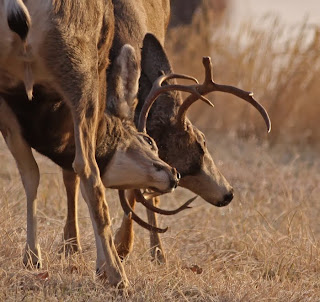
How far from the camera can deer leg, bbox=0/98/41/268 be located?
16.5 ft

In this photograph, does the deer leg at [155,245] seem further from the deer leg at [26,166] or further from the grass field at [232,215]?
the deer leg at [26,166]

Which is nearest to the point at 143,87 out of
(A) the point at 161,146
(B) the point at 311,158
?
(A) the point at 161,146


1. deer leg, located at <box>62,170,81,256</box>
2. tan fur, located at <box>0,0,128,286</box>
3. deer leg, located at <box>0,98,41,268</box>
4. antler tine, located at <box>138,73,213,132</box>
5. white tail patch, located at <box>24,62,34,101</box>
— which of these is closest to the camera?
tan fur, located at <box>0,0,128,286</box>

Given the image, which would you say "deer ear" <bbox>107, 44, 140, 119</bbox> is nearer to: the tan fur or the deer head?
the tan fur

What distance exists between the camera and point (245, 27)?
11.9 meters

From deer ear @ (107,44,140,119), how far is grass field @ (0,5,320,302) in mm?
862

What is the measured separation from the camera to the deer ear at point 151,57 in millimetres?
6297

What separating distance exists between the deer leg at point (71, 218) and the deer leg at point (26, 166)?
0.45m

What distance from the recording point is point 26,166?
5.24m

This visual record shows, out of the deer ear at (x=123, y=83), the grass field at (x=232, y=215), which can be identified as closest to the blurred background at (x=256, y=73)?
the grass field at (x=232, y=215)

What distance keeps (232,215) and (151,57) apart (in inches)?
63.5

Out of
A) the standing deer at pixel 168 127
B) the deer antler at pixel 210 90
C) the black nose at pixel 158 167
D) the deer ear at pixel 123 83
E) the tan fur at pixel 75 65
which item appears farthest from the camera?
the standing deer at pixel 168 127

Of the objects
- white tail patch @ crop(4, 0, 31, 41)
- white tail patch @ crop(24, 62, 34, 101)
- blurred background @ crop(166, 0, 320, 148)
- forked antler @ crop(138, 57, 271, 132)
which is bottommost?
blurred background @ crop(166, 0, 320, 148)

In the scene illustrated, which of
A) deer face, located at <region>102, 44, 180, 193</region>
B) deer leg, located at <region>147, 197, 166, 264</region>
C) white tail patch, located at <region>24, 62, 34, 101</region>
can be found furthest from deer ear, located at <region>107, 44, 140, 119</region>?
deer leg, located at <region>147, 197, 166, 264</region>
